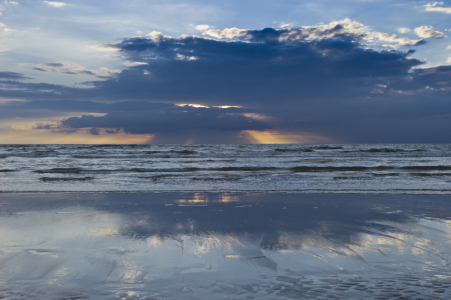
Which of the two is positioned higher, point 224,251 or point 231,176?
point 224,251

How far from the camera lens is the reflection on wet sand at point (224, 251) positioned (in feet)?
9.32

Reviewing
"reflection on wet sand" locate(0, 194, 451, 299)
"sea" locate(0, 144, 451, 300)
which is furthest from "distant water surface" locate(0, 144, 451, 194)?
"reflection on wet sand" locate(0, 194, 451, 299)

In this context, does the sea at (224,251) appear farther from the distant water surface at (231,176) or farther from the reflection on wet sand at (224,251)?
the distant water surface at (231,176)

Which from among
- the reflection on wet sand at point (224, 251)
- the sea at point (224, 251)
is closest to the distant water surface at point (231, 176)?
the sea at point (224, 251)

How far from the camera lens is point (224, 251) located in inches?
157

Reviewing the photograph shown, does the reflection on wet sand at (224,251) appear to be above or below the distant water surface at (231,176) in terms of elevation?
above

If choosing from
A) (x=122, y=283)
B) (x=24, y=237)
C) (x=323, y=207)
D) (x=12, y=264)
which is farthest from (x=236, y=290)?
(x=323, y=207)

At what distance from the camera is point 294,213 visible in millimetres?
6516

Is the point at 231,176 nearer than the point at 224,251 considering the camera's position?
No

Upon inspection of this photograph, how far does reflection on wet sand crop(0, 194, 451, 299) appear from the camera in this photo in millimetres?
2842

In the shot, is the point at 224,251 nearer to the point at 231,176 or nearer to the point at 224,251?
the point at 224,251

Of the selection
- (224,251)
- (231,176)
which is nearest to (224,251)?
(224,251)

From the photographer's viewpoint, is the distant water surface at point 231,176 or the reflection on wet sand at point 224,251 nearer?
the reflection on wet sand at point 224,251

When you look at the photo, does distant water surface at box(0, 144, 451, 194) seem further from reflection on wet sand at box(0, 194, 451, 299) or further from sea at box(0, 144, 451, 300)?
reflection on wet sand at box(0, 194, 451, 299)
